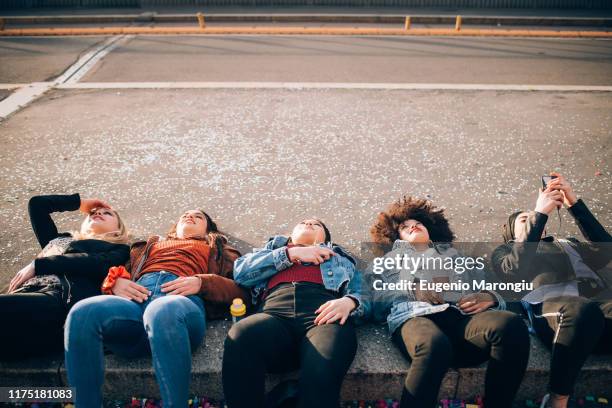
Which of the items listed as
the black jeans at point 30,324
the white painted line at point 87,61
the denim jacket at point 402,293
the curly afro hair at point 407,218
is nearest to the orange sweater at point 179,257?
the black jeans at point 30,324

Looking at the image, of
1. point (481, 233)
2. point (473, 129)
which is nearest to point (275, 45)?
point (473, 129)

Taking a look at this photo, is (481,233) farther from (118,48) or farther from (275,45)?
(118,48)

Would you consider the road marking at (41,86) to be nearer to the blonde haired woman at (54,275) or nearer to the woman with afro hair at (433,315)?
the blonde haired woman at (54,275)

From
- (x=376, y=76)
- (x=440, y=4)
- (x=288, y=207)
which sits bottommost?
(x=288, y=207)

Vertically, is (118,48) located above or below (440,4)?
below

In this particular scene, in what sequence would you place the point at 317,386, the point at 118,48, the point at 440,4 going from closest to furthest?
the point at 317,386, the point at 118,48, the point at 440,4

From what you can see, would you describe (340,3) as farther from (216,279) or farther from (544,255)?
(216,279)

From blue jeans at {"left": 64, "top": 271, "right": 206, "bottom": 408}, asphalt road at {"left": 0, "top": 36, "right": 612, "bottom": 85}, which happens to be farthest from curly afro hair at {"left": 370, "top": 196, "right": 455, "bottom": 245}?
asphalt road at {"left": 0, "top": 36, "right": 612, "bottom": 85}

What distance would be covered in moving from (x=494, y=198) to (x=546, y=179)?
148cm

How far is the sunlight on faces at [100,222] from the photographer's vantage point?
344 centimetres

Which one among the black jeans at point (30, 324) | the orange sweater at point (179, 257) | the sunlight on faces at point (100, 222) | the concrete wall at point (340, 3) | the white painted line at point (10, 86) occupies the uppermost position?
the concrete wall at point (340, 3)

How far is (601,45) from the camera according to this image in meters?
11.7

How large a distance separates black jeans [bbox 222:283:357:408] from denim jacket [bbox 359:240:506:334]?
1.07 feet

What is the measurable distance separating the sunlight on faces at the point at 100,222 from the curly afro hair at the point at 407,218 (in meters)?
2.01
